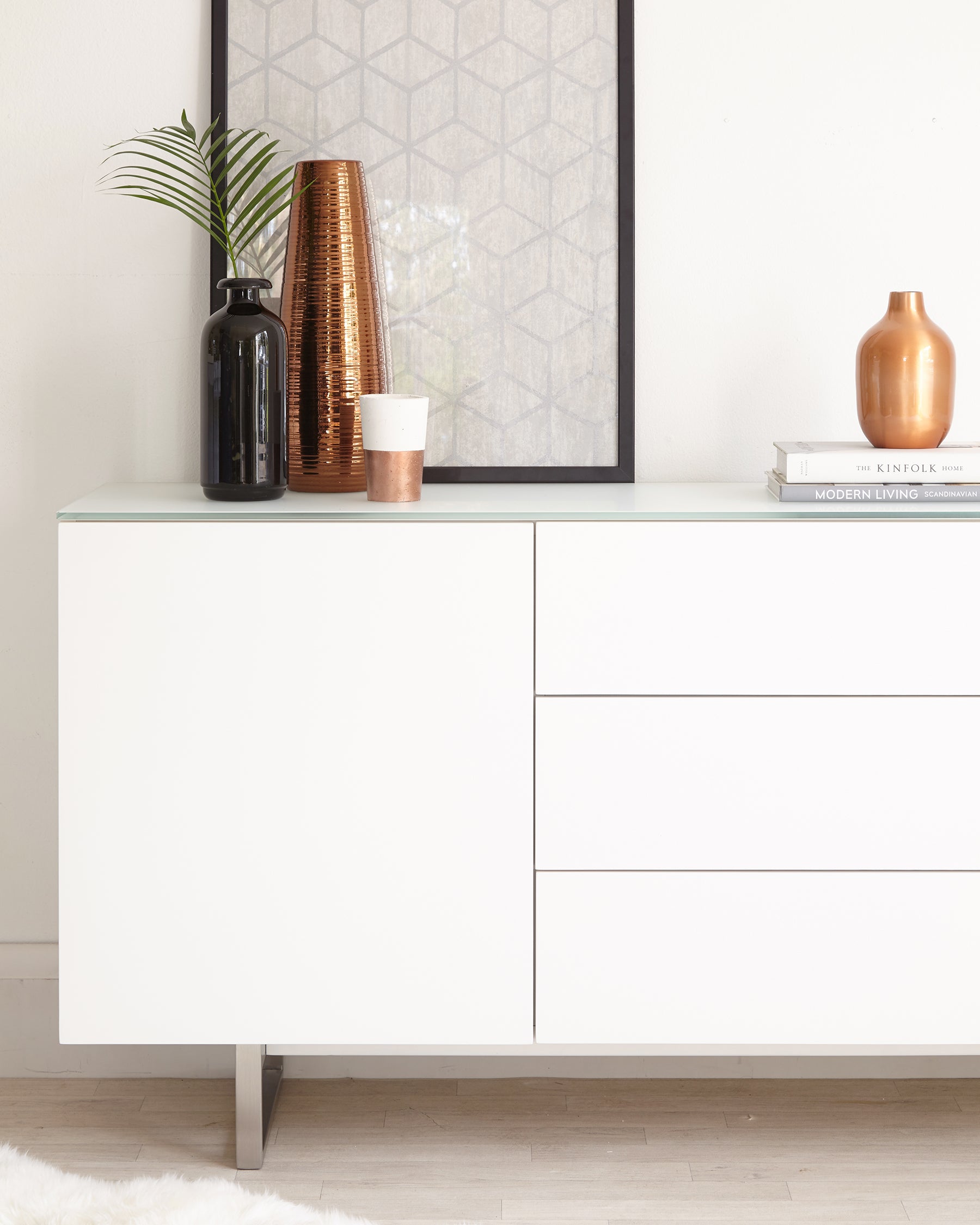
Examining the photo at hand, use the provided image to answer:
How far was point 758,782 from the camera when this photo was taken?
4.78ft

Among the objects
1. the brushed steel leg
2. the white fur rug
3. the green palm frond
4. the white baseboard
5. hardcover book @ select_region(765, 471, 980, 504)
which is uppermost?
the green palm frond

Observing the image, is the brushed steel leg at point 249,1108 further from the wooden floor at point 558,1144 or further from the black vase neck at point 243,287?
the black vase neck at point 243,287

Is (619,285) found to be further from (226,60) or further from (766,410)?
(226,60)

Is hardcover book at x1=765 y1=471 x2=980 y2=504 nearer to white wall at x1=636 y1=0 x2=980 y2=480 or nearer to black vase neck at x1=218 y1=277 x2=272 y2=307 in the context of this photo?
white wall at x1=636 y1=0 x2=980 y2=480

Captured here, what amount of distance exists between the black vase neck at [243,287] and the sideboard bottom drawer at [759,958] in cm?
83

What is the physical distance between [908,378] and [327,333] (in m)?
0.78

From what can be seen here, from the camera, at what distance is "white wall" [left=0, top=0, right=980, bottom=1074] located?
1.72 meters

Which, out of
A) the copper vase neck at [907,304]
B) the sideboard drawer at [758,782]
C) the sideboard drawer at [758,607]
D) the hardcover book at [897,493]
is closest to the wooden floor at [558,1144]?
the sideboard drawer at [758,782]

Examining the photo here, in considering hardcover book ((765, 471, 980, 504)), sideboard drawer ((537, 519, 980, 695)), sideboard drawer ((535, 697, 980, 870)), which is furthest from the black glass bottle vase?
hardcover book ((765, 471, 980, 504))

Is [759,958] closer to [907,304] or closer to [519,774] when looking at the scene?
[519,774]

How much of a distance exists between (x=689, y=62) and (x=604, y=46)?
127 mm

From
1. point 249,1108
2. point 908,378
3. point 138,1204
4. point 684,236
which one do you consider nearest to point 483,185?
point 684,236

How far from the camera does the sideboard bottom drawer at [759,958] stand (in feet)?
4.82

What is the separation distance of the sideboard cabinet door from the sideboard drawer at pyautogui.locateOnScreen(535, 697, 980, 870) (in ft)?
0.21
